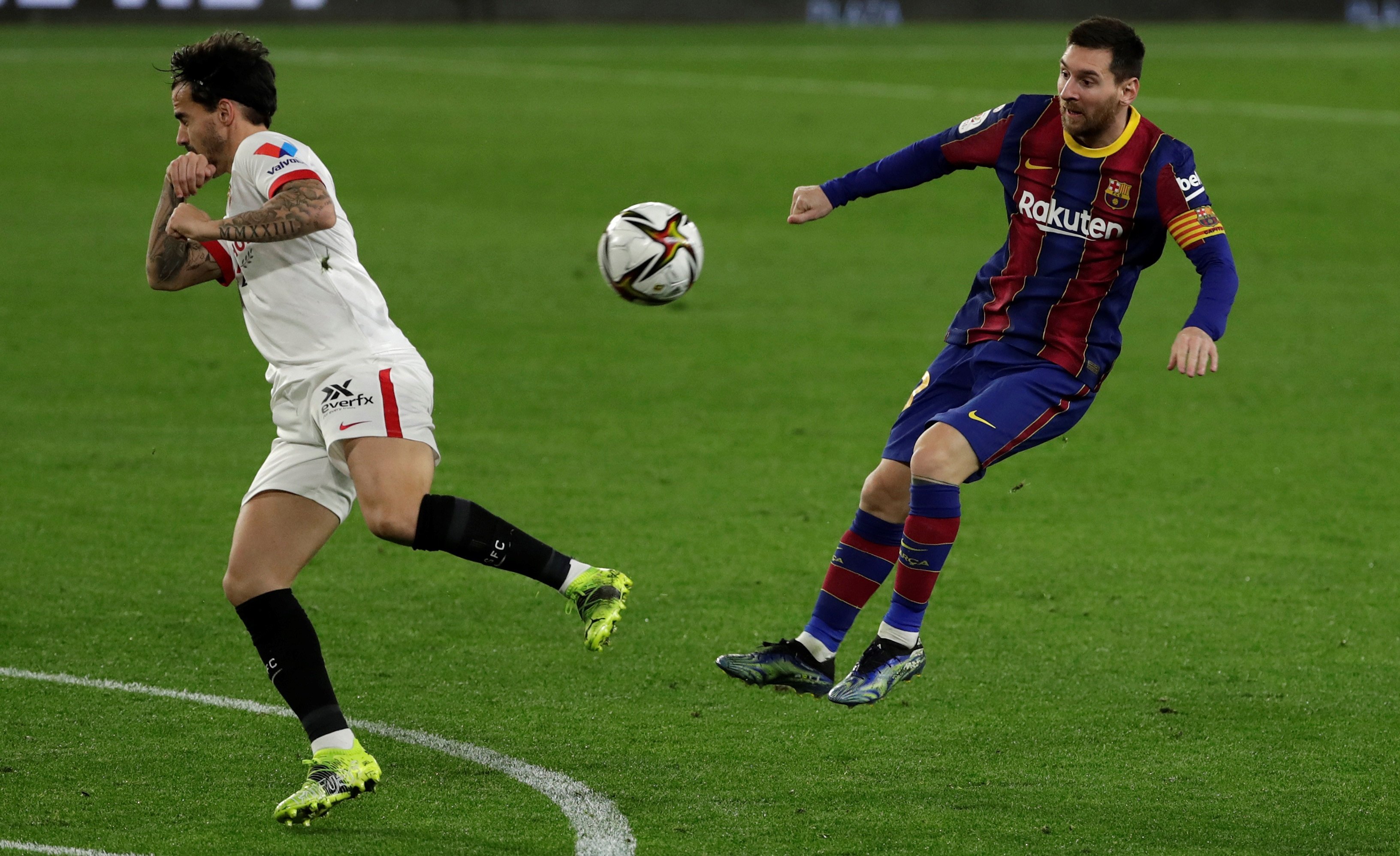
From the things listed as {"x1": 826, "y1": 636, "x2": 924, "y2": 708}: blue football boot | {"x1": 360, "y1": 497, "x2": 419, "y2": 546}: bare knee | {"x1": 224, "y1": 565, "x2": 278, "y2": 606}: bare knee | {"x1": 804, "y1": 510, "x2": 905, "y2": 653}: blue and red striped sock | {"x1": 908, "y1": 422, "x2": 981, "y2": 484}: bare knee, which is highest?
{"x1": 908, "y1": 422, "x2": 981, "y2": 484}: bare knee

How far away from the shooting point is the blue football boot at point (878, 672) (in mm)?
5684

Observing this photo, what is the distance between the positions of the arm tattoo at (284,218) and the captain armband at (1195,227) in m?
2.72

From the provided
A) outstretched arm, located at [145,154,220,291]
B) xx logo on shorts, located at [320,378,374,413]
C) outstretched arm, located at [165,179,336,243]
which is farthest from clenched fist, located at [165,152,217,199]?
xx logo on shorts, located at [320,378,374,413]

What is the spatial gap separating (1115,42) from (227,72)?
283 centimetres

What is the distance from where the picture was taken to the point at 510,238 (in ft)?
59.5

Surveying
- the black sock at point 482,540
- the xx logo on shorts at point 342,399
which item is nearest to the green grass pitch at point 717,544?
the black sock at point 482,540

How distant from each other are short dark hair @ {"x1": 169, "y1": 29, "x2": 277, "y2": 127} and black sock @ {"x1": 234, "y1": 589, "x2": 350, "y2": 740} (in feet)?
4.99

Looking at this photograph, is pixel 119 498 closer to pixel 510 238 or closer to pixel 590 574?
pixel 590 574

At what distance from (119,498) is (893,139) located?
16149mm

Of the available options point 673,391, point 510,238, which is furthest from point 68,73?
point 673,391

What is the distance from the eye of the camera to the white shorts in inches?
203

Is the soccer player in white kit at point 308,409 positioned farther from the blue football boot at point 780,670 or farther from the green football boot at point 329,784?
the blue football boot at point 780,670

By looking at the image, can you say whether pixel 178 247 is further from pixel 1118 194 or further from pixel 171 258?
pixel 1118 194

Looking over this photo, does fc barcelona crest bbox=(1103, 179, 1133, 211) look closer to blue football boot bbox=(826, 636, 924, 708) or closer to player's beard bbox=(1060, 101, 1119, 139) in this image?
player's beard bbox=(1060, 101, 1119, 139)
